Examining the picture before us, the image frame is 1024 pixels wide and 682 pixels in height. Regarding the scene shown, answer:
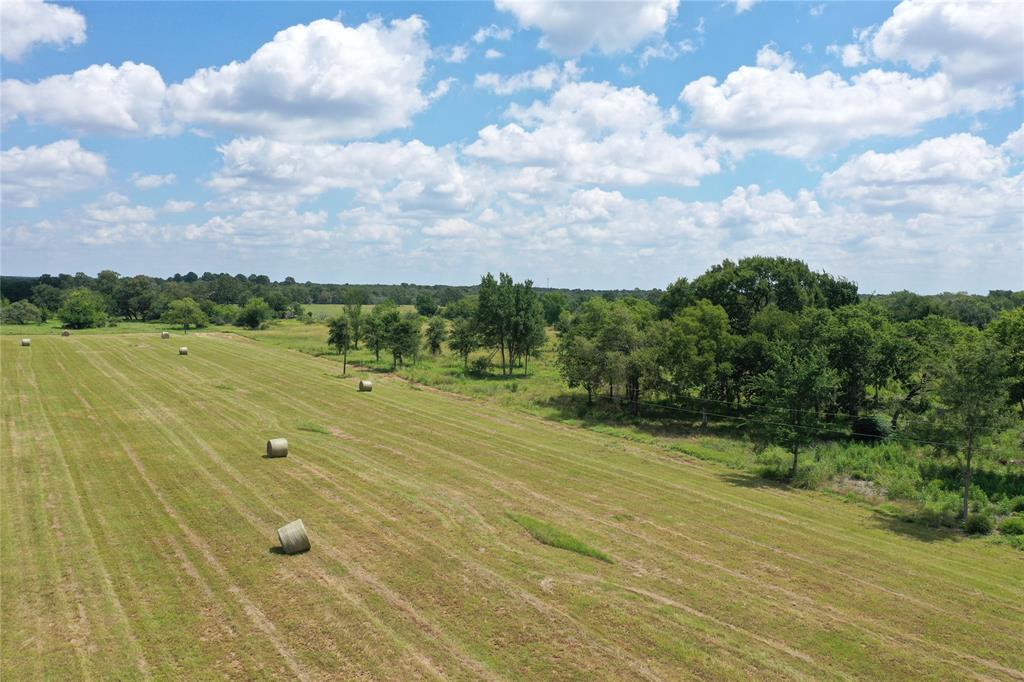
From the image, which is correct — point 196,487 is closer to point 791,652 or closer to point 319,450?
point 319,450

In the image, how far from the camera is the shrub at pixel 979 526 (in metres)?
20.3

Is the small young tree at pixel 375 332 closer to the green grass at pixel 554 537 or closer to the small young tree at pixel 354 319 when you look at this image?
the small young tree at pixel 354 319

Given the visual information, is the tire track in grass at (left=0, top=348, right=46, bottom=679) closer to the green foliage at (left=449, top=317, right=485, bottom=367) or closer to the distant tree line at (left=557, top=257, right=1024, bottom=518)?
the distant tree line at (left=557, top=257, right=1024, bottom=518)

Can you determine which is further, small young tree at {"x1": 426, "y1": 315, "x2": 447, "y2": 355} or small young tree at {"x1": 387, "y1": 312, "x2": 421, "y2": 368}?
small young tree at {"x1": 426, "y1": 315, "x2": 447, "y2": 355}

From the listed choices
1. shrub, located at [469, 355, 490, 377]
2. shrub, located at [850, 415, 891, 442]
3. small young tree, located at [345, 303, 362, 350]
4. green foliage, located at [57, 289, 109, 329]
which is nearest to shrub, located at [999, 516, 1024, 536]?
shrub, located at [850, 415, 891, 442]

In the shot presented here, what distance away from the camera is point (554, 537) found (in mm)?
16828

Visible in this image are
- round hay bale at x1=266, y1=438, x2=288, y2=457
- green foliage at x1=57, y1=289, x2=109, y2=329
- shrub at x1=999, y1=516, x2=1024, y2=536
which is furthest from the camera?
green foliage at x1=57, y1=289, x2=109, y2=329

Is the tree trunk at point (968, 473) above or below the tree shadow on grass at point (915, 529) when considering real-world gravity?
above

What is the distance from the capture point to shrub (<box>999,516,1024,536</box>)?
65.8 feet

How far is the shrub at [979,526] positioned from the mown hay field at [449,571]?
1388mm

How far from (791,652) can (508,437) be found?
2114 cm

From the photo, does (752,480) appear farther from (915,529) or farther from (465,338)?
(465,338)

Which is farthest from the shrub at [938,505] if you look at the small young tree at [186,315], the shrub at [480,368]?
the small young tree at [186,315]

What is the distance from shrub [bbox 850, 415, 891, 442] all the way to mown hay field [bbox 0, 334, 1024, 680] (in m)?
12.7
